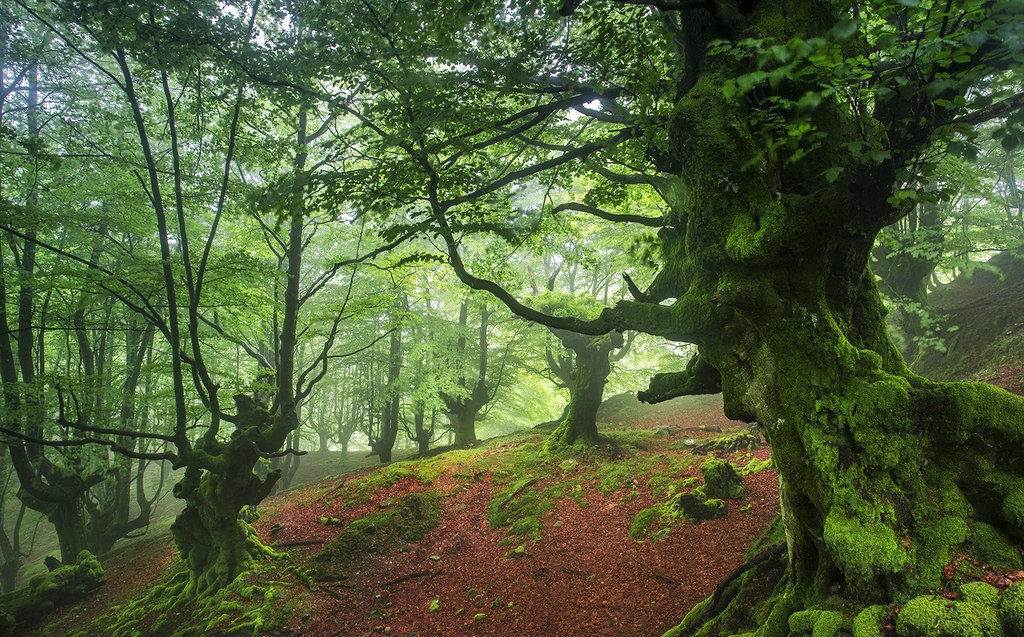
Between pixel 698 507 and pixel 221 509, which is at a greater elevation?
pixel 221 509

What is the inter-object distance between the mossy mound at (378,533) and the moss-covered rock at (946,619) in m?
7.48

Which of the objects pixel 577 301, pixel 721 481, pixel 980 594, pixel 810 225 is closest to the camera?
pixel 980 594

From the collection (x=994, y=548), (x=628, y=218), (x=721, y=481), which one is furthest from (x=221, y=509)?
(x=994, y=548)

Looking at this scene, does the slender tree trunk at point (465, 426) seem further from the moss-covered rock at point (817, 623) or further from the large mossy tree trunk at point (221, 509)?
the moss-covered rock at point (817, 623)

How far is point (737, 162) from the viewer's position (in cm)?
349

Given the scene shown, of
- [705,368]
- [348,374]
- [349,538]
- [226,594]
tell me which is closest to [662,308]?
[705,368]

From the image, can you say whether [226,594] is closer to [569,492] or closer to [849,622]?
[569,492]

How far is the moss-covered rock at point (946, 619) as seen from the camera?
2.20m

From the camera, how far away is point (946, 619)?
2281 millimetres

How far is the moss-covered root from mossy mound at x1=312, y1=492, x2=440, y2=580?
5.51 m

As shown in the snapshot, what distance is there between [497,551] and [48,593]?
8973 millimetres

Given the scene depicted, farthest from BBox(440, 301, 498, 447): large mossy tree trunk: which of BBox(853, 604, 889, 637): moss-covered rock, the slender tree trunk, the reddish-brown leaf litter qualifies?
BBox(853, 604, 889, 637): moss-covered rock

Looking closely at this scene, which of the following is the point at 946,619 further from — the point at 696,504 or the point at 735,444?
the point at 735,444

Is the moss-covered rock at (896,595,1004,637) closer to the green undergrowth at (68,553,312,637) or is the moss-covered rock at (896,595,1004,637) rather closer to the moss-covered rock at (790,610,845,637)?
the moss-covered rock at (790,610,845,637)
